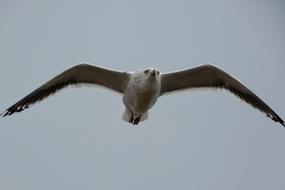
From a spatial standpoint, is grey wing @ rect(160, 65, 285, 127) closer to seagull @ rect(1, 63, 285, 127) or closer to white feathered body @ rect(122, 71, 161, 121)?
seagull @ rect(1, 63, 285, 127)

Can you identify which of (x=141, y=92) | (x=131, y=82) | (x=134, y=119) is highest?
(x=131, y=82)

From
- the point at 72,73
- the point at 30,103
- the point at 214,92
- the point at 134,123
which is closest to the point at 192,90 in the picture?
the point at 214,92

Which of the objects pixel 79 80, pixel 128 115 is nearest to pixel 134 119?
pixel 128 115

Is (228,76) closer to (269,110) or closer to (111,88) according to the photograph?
(269,110)

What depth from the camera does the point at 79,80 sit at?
916cm

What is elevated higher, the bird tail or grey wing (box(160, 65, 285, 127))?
grey wing (box(160, 65, 285, 127))

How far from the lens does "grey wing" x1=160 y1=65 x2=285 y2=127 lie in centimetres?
900

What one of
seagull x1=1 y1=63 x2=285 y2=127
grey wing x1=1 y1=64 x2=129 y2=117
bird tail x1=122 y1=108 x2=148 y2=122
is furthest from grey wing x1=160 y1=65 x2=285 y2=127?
grey wing x1=1 y1=64 x2=129 y2=117

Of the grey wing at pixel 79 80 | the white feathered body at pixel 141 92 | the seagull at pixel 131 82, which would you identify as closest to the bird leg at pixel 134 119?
the seagull at pixel 131 82

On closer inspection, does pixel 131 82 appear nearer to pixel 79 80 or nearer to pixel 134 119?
pixel 134 119

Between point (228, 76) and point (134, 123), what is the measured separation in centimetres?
165

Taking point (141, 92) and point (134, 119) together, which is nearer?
point (141, 92)

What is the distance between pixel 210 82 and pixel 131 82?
4.50 ft

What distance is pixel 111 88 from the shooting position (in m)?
9.16
